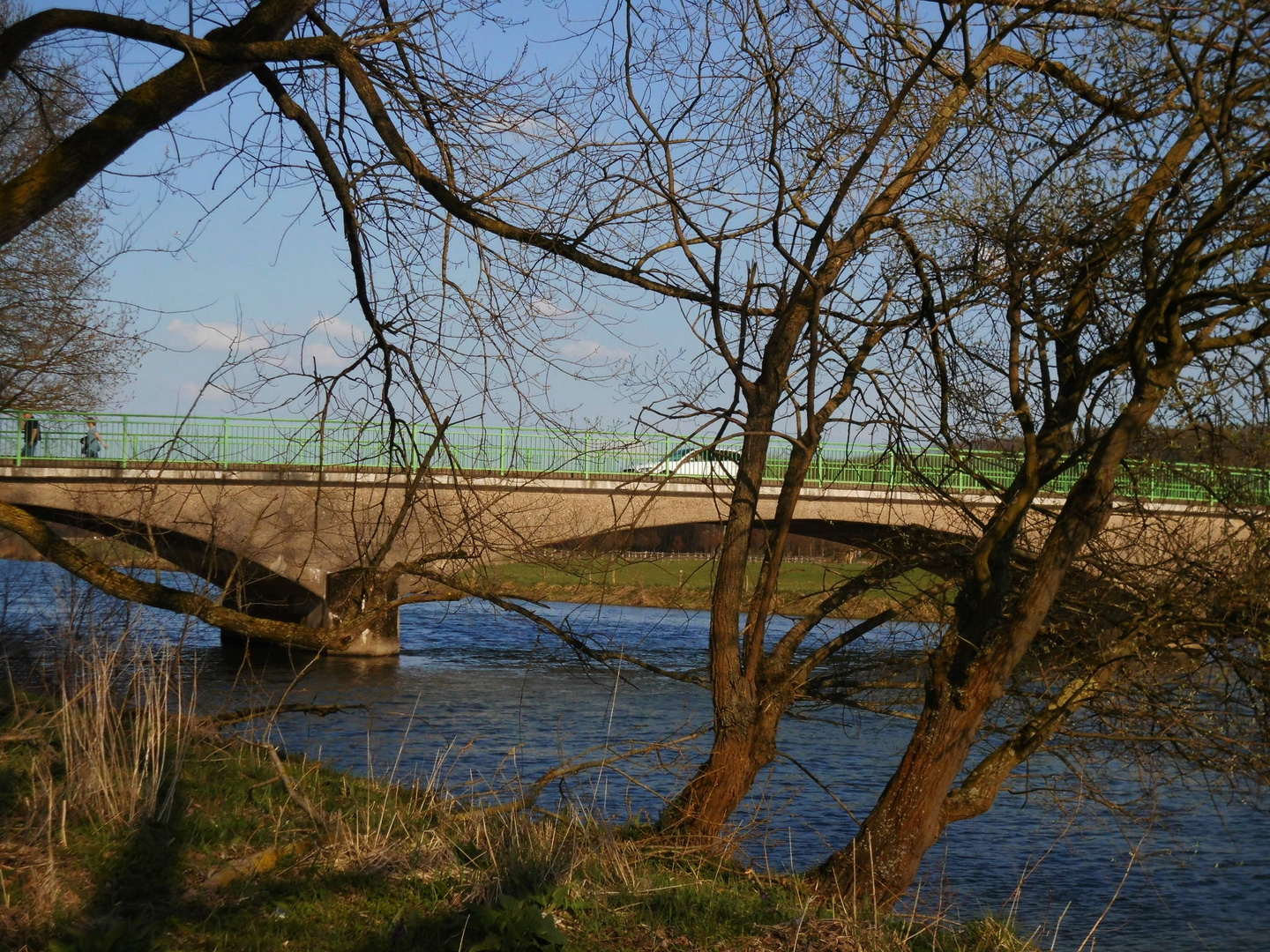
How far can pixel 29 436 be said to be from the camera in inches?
688

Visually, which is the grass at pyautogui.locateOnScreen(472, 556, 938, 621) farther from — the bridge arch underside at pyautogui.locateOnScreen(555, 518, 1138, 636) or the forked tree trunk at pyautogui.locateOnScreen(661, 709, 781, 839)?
the forked tree trunk at pyautogui.locateOnScreen(661, 709, 781, 839)

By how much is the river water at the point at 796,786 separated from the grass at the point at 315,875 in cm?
42

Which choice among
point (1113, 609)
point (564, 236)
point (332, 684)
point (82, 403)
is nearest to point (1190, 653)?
point (1113, 609)

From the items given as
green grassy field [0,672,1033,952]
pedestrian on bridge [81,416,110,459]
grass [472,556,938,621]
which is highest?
pedestrian on bridge [81,416,110,459]

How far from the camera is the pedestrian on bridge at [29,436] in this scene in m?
16.2

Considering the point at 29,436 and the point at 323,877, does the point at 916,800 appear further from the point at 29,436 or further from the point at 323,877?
the point at 29,436

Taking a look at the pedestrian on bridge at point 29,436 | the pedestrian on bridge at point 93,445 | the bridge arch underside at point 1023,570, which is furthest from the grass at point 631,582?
the pedestrian on bridge at point 29,436

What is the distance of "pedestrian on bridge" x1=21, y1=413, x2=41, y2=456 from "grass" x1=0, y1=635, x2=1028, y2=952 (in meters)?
11.8

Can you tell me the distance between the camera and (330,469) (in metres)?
6.18

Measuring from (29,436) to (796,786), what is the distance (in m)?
13.0

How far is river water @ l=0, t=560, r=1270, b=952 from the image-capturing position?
675 cm

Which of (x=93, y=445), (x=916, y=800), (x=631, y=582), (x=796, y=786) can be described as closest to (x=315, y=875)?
(x=631, y=582)

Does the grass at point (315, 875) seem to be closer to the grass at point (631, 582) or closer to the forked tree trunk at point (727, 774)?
the forked tree trunk at point (727, 774)

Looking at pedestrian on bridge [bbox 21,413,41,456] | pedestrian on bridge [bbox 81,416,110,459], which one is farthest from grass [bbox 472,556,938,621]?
pedestrian on bridge [bbox 21,413,41,456]
